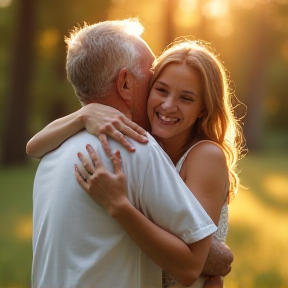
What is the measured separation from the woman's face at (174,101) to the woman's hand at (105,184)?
2.28 ft

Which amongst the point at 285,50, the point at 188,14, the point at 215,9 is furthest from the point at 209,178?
the point at 285,50

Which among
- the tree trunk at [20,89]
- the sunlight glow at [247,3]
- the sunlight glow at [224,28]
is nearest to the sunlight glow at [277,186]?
the tree trunk at [20,89]

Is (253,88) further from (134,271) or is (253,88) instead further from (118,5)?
(134,271)

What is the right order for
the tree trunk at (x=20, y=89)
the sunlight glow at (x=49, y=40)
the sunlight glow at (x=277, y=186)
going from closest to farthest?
the sunlight glow at (x=277, y=186)
the tree trunk at (x=20, y=89)
the sunlight glow at (x=49, y=40)

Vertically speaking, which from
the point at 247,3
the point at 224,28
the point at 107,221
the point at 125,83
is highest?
the point at 125,83

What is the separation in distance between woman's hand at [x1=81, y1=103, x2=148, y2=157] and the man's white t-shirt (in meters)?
0.03

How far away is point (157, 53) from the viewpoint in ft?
91.6

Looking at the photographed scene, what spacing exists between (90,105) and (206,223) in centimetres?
76

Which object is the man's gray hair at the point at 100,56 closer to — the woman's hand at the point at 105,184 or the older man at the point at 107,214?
the older man at the point at 107,214

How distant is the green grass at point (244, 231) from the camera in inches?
301

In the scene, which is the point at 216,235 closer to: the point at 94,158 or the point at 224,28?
the point at 94,158

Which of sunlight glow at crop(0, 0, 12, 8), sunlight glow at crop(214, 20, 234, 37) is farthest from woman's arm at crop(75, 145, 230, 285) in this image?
sunlight glow at crop(214, 20, 234, 37)

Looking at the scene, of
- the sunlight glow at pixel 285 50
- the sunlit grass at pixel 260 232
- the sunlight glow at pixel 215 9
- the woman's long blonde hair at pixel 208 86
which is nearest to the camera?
the woman's long blonde hair at pixel 208 86

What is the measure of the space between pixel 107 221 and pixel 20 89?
18148 millimetres
